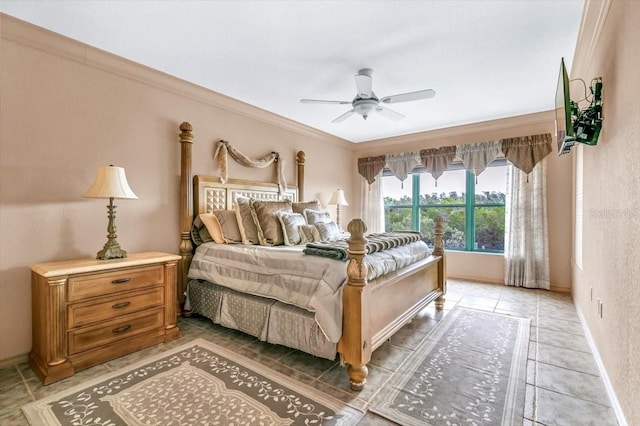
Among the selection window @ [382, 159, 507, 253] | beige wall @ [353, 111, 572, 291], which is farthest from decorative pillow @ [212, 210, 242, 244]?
beige wall @ [353, 111, 572, 291]

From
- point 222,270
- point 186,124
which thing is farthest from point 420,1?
point 222,270

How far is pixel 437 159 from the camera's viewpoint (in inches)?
208

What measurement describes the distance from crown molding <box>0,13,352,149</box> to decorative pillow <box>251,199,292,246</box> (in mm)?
1397

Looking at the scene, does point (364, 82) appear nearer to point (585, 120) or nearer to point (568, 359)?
point (585, 120)

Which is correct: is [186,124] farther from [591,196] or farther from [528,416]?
[591,196]

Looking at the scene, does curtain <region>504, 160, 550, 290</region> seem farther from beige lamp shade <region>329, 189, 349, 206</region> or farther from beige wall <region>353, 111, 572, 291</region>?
beige lamp shade <region>329, 189, 349, 206</region>

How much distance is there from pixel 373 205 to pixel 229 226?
3.51 meters

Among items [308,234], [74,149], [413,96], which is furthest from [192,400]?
[413,96]

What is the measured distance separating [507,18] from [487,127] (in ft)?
9.62

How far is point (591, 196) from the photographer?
2.64m

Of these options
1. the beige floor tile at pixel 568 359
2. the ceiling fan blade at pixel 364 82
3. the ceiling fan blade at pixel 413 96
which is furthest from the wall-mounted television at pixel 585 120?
the beige floor tile at pixel 568 359

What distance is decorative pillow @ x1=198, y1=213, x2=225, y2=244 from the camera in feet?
10.9

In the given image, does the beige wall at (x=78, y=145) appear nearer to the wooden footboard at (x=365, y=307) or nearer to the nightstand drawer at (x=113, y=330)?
the nightstand drawer at (x=113, y=330)

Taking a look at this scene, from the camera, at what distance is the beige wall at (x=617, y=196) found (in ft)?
4.80
